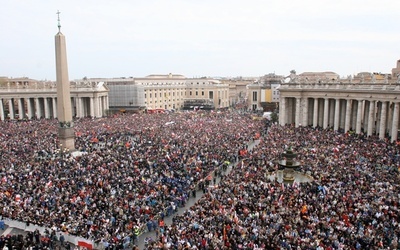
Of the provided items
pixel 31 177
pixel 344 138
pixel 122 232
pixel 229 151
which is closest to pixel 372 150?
pixel 344 138

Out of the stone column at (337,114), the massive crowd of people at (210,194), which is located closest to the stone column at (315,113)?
the stone column at (337,114)

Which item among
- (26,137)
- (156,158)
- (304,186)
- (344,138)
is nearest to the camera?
(304,186)

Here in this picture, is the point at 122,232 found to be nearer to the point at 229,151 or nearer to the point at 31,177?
the point at 31,177

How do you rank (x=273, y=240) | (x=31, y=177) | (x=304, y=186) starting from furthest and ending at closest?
(x=31, y=177) < (x=304, y=186) < (x=273, y=240)

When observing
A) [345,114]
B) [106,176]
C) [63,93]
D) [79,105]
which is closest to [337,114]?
[345,114]

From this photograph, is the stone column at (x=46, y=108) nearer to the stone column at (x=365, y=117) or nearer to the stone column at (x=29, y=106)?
the stone column at (x=29, y=106)

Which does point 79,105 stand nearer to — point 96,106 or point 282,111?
point 96,106

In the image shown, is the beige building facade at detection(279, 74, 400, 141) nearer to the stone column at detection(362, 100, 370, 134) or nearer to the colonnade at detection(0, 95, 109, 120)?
the stone column at detection(362, 100, 370, 134)
